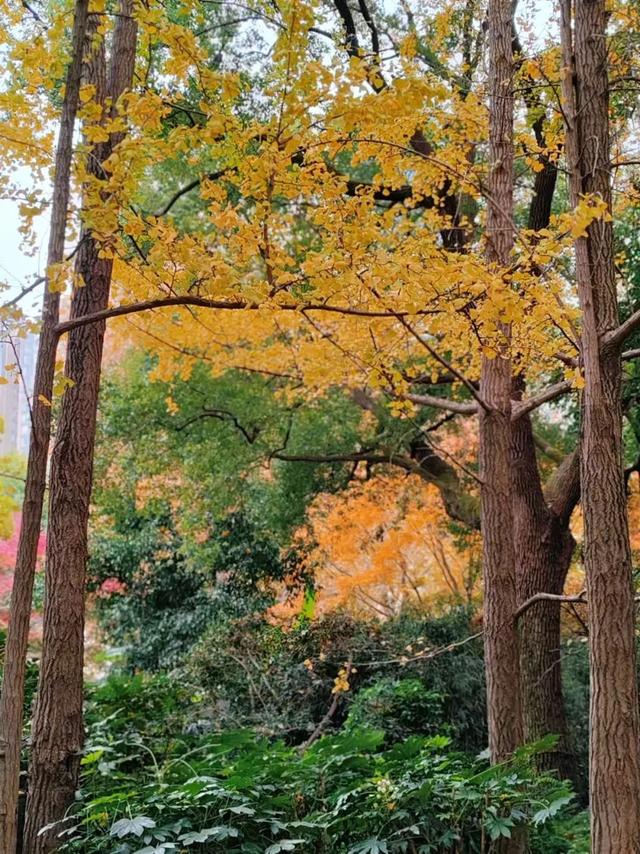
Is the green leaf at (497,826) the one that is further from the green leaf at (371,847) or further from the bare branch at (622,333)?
the bare branch at (622,333)

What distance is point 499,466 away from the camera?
14.4 feet

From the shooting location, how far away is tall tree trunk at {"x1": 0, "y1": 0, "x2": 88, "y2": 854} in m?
2.55

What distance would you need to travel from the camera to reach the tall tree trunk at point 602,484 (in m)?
2.95

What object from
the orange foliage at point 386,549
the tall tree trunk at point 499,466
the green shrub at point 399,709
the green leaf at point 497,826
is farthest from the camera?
the orange foliage at point 386,549

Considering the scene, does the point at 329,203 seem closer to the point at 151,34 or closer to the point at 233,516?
the point at 151,34

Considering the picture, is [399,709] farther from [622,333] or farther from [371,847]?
[622,333]

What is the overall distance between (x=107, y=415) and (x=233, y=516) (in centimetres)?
208

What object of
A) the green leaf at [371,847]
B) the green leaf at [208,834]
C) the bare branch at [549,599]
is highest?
the bare branch at [549,599]

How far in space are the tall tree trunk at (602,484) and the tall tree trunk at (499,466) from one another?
0.76 metres

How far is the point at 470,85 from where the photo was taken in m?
5.56

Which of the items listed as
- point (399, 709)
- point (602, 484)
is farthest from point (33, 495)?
point (399, 709)

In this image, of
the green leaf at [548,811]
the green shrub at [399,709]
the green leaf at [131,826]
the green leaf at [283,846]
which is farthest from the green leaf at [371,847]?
the green shrub at [399,709]

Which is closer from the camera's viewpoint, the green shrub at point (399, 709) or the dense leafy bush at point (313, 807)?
the dense leafy bush at point (313, 807)

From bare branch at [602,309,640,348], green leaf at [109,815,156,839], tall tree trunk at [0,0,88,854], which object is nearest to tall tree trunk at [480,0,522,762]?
bare branch at [602,309,640,348]
